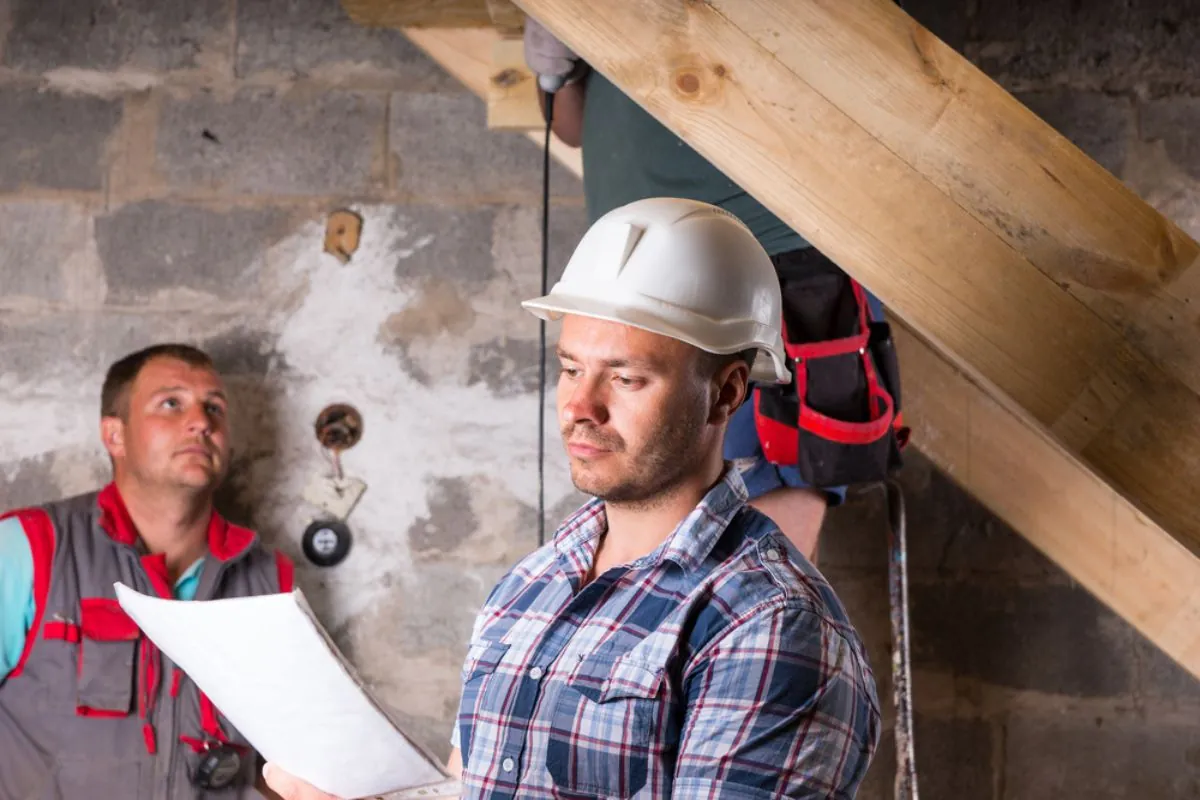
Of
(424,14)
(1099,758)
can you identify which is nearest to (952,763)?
(1099,758)

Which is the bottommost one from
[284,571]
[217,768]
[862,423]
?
[217,768]

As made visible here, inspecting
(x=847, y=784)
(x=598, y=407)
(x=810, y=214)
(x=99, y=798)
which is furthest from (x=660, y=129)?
(x=99, y=798)

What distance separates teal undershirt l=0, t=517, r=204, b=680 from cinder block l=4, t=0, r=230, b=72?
1.06 m

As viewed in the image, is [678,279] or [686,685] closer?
[686,685]

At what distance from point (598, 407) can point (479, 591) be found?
5.59 feet

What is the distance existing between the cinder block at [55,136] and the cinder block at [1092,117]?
80.1 inches

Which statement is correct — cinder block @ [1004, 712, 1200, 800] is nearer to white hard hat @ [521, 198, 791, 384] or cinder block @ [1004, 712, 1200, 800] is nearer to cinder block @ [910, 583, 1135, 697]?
cinder block @ [910, 583, 1135, 697]

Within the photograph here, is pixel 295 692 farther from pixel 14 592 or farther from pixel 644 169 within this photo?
pixel 14 592

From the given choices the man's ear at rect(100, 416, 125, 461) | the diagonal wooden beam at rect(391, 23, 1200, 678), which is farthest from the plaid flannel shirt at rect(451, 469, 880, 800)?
the man's ear at rect(100, 416, 125, 461)

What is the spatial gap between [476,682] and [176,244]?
1951 millimetres

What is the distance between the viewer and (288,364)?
2975 millimetres

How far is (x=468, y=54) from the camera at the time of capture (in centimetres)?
279

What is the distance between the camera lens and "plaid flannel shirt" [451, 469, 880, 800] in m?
1.15

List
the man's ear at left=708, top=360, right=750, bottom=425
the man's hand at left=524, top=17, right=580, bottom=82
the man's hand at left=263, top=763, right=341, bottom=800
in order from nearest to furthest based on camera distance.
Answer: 1. the man's ear at left=708, top=360, right=750, bottom=425
2. the man's hand at left=263, top=763, right=341, bottom=800
3. the man's hand at left=524, top=17, right=580, bottom=82
